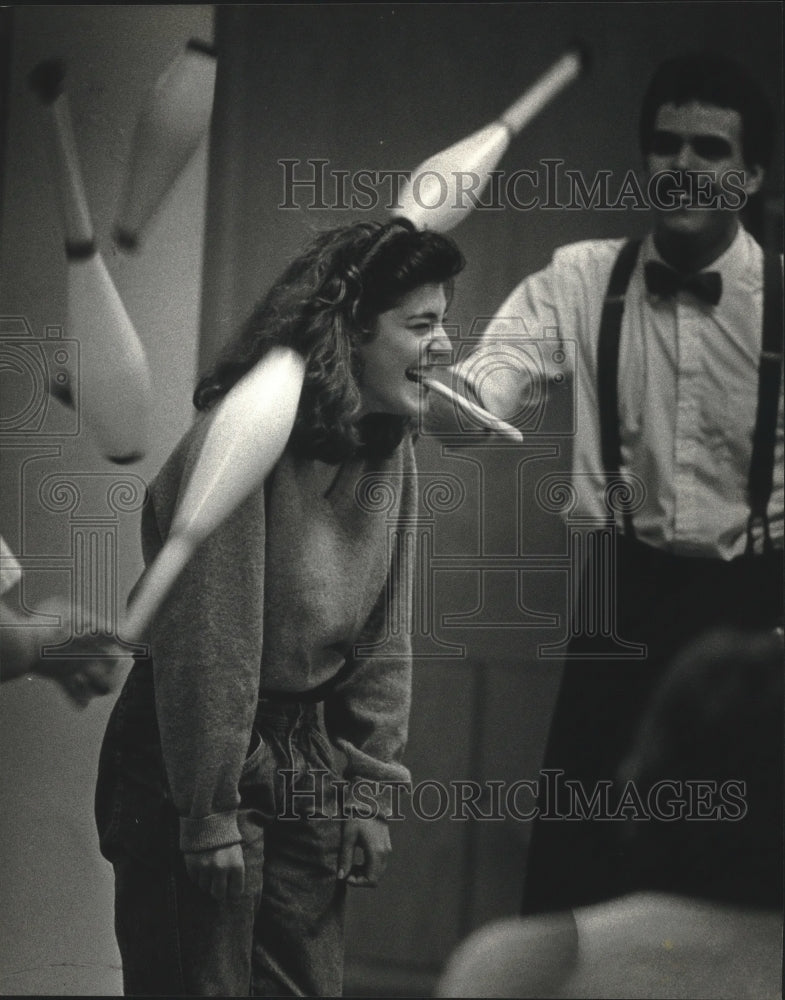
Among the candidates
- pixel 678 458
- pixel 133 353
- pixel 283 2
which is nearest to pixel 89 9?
pixel 283 2

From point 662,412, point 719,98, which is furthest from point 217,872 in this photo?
point 719,98

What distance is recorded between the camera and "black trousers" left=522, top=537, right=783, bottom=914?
3.25 meters

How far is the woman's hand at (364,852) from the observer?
3.23 meters

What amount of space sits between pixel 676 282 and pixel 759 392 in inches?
13.0

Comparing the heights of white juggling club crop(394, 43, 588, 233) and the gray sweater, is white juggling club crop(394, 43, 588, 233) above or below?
above

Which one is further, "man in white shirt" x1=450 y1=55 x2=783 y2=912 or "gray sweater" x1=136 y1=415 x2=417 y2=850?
"man in white shirt" x1=450 y1=55 x2=783 y2=912

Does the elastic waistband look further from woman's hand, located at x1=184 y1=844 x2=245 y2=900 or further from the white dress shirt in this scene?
the white dress shirt

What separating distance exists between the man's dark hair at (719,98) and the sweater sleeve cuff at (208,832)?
6.15ft

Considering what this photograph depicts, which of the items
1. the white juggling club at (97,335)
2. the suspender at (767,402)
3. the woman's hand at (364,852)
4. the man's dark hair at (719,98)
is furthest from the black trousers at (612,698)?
the white juggling club at (97,335)

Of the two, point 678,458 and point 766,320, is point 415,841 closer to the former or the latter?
point 678,458

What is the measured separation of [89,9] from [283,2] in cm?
48

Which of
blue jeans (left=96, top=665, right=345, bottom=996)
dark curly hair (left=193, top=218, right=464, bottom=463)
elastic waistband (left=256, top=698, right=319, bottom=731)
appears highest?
dark curly hair (left=193, top=218, right=464, bottom=463)

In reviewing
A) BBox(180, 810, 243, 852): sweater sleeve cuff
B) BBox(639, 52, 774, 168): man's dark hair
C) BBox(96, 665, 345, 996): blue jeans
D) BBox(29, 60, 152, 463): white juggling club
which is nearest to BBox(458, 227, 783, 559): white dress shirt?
BBox(639, 52, 774, 168): man's dark hair

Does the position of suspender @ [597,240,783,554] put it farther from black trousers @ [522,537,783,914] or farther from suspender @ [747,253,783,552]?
black trousers @ [522,537,783,914]
